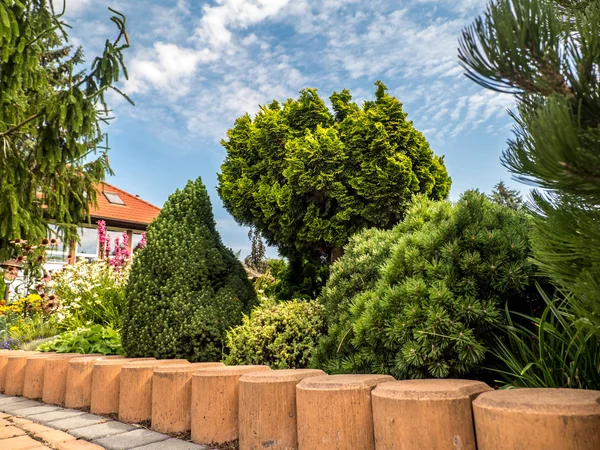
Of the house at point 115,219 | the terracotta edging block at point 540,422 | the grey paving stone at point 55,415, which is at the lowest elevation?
the grey paving stone at point 55,415

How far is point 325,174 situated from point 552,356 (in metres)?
4.00

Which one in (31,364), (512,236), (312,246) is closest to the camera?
(512,236)

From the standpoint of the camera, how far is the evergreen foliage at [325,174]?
5695 mm

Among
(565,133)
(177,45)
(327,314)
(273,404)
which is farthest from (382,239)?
(177,45)

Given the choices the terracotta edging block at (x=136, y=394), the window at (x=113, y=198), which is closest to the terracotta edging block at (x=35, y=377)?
the terracotta edging block at (x=136, y=394)

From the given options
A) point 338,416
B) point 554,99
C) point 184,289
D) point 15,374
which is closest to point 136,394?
point 184,289

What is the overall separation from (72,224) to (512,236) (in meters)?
7.96

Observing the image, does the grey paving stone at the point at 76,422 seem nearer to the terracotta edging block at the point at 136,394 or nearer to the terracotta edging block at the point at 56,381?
the terracotta edging block at the point at 136,394

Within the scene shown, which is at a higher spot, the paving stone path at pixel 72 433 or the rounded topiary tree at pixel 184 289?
the rounded topiary tree at pixel 184 289

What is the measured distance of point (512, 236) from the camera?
88.4 inches

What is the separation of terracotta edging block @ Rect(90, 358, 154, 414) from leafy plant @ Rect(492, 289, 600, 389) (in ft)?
8.34

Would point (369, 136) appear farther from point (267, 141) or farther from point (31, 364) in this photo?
point (31, 364)

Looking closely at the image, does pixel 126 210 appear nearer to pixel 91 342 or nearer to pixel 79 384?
pixel 91 342

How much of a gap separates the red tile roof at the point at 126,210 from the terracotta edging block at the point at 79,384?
12858 millimetres
